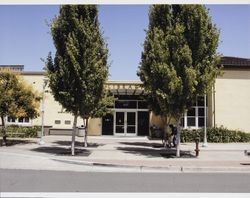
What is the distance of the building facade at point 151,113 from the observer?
102ft

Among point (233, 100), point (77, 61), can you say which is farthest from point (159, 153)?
point (233, 100)

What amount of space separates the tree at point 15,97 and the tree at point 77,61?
404cm

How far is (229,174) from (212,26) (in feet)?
22.7

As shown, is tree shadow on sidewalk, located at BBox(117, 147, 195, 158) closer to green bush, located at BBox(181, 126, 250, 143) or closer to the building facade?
green bush, located at BBox(181, 126, 250, 143)

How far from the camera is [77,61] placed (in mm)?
18641

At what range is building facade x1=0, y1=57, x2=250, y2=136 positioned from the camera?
102 feet

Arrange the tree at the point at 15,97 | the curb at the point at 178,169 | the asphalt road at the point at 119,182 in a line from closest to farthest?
the asphalt road at the point at 119,182, the curb at the point at 178,169, the tree at the point at 15,97

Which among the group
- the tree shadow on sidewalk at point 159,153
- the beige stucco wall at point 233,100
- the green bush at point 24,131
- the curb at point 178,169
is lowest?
the curb at point 178,169

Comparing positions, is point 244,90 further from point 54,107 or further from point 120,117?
point 54,107

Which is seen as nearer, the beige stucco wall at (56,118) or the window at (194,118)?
the window at (194,118)

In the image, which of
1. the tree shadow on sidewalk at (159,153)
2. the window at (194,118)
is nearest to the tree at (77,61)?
the tree shadow on sidewalk at (159,153)

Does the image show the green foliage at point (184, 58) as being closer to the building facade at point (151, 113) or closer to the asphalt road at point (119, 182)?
the asphalt road at point (119, 182)

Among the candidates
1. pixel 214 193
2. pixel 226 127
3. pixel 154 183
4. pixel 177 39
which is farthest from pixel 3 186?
pixel 226 127

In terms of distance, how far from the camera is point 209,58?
18859 millimetres
